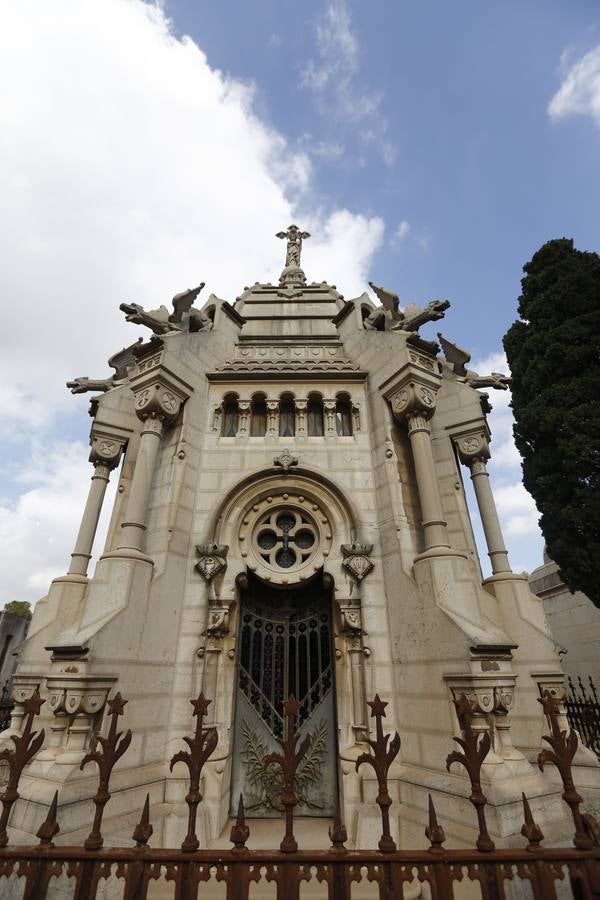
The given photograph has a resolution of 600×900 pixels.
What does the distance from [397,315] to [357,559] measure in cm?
534

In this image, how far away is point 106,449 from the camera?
27.2 feet

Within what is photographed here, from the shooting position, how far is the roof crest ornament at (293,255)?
14.4 metres

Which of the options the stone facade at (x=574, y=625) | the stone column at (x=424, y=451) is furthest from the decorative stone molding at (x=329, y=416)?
the stone facade at (x=574, y=625)

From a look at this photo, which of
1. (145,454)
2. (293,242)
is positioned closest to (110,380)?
(145,454)

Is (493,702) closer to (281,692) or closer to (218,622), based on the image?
(281,692)

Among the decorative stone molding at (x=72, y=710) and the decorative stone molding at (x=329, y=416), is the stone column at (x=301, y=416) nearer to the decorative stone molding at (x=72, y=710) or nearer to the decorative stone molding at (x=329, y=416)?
the decorative stone molding at (x=329, y=416)

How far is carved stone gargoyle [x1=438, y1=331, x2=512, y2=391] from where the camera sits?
8562 mm

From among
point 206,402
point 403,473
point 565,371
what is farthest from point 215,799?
point 565,371

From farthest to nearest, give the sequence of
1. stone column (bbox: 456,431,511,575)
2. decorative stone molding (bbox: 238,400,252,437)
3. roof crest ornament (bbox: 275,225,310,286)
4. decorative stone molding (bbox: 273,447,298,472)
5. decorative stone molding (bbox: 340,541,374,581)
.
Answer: roof crest ornament (bbox: 275,225,310,286), decorative stone molding (bbox: 238,400,252,437), stone column (bbox: 456,431,511,575), decorative stone molding (bbox: 273,447,298,472), decorative stone molding (bbox: 340,541,374,581)

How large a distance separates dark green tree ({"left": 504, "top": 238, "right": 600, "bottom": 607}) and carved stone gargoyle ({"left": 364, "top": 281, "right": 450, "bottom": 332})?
4925 mm

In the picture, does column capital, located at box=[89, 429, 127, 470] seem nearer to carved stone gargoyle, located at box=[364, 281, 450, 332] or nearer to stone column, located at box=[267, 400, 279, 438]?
stone column, located at box=[267, 400, 279, 438]

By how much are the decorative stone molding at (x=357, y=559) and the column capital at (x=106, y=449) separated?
5.11 m

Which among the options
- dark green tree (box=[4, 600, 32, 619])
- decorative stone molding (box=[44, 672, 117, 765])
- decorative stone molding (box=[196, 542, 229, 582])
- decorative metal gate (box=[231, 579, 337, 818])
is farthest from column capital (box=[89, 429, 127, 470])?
dark green tree (box=[4, 600, 32, 619])

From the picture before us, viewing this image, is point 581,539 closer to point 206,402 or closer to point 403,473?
point 403,473
